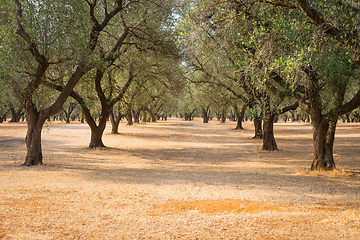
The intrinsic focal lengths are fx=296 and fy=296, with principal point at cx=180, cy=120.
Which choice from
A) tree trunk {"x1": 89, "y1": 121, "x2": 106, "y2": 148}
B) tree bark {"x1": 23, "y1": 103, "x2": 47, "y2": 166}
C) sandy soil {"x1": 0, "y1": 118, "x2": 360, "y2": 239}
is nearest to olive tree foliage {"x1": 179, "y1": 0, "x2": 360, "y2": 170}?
sandy soil {"x1": 0, "y1": 118, "x2": 360, "y2": 239}

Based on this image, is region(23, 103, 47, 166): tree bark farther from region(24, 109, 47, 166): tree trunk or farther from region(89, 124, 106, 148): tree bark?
region(89, 124, 106, 148): tree bark

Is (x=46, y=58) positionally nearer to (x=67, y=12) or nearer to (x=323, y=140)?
(x=67, y=12)

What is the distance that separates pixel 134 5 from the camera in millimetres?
16125

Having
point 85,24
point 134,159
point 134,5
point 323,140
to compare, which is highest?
point 134,5

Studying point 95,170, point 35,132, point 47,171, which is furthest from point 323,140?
point 35,132

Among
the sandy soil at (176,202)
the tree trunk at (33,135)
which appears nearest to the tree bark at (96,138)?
the sandy soil at (176,202)

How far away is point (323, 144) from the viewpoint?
10828mm

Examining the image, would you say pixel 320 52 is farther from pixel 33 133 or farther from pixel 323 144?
pixel 33 133

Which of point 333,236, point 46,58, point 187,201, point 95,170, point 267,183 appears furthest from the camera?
point 46,58

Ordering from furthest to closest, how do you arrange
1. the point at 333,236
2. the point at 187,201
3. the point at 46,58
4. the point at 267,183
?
the point at 46,58 < the point at 267,183 < the point at 187,201 < the point at 333,236

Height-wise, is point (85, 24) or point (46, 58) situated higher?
point (85, 24)

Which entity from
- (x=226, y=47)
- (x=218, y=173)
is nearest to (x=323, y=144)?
(x=218, y=173)

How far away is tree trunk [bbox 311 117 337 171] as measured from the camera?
10734 millimetres

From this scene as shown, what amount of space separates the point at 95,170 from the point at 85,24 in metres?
5.88
